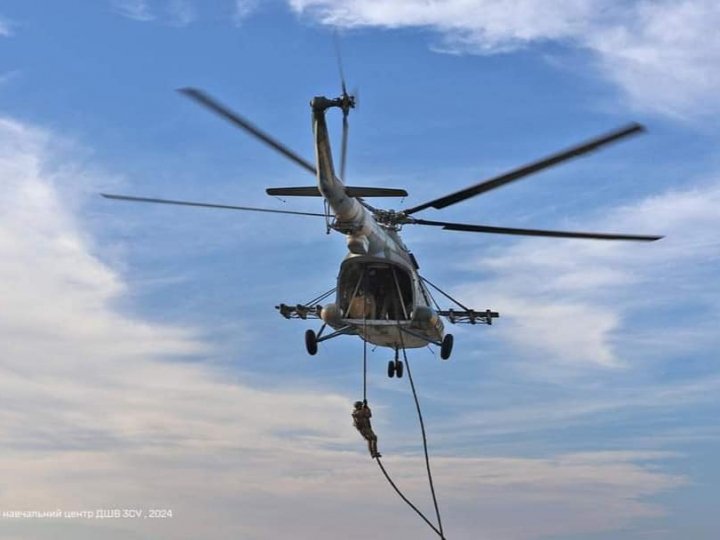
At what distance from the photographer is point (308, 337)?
1315 inches

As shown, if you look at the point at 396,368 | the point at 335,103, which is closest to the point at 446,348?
the point at 396,368

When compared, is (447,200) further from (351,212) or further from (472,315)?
(472,315)

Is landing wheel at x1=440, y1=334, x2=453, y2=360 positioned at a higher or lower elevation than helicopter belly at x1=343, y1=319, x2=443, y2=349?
higher

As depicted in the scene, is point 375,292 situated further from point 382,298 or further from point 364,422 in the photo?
point 364,422

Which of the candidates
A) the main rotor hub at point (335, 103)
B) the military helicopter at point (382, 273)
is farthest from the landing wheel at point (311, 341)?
the main rotor hub at point (335, 103)

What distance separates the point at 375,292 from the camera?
105ft

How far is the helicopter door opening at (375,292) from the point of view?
103 ft

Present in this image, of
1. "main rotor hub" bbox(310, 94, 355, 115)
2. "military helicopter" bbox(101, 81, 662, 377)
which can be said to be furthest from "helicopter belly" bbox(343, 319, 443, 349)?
"main rotor hub" bbox(310, 94, 355, 115)

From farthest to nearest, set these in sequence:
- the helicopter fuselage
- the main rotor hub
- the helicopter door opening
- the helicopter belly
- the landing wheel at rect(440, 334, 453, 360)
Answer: the landing wheel at rect(440, 334, 453, 360), the helicopter belly, the helicopter door opening, the helicopter fuselage, the main rotor hub

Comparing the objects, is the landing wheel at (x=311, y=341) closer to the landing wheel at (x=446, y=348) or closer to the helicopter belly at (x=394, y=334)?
the helicopter belly at (x=394, y=334)

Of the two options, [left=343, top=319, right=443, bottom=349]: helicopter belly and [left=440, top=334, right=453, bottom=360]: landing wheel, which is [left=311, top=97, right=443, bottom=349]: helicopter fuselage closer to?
[left=343, top=319, right=443, bottom=349]: helicopter belly

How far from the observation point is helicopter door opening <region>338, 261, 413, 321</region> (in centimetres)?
3141

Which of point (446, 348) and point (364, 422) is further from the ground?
point (446, 348)

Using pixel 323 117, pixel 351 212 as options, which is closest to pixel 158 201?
pixel 351 212
